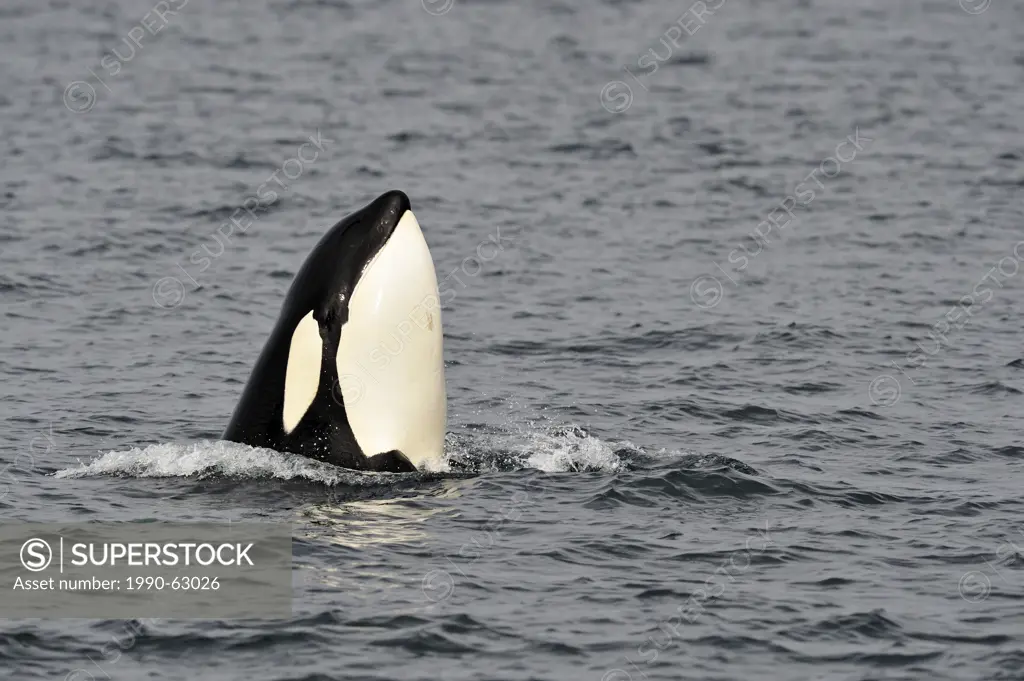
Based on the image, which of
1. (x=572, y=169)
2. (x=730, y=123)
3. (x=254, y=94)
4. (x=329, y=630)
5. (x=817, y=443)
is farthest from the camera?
(x=254, y=94)

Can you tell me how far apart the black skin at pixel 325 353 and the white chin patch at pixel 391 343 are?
0.08 m

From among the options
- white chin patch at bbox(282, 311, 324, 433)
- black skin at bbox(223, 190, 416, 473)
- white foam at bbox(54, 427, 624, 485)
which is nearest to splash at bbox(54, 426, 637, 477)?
white foam at bbox(54, 427, 624, 485)

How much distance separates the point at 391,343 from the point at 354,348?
336 millimetres

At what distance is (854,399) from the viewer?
68.5 feet

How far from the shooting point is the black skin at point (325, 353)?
594 inches

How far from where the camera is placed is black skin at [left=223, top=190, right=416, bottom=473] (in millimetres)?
15078

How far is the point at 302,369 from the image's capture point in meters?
15.1

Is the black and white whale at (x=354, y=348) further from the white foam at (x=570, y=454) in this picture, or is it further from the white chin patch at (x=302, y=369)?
the white foam at (x=570, y=454)

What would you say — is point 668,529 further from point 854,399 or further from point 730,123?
point 730,123

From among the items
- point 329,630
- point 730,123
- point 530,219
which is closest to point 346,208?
point 530,219

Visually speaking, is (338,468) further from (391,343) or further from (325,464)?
(391,343)

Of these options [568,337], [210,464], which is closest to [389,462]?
[210,464]

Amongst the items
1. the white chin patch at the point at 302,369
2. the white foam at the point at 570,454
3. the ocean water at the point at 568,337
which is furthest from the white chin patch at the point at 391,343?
the white foam at the point at 570,454

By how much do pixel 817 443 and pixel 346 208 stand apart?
46.9 feet
